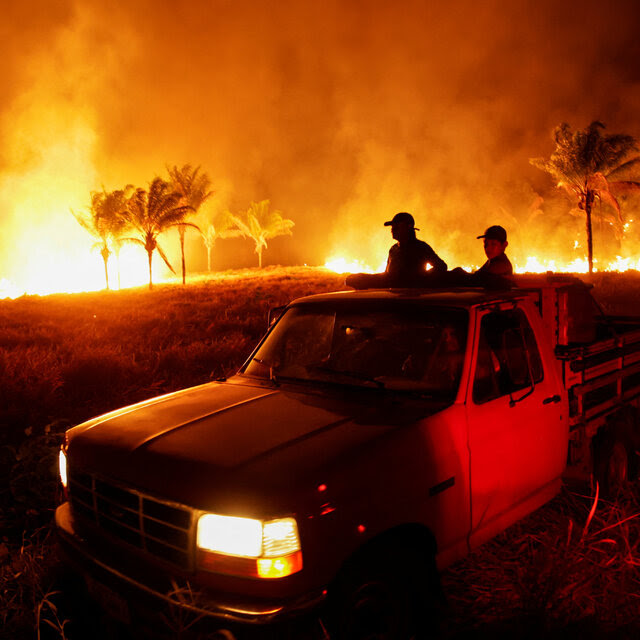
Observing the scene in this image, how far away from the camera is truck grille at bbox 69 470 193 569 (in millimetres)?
2363

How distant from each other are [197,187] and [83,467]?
2078 inches

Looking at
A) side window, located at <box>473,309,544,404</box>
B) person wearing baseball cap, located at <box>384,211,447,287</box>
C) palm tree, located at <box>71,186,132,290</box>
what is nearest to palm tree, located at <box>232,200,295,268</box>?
palm tree, located at <box>71,186,132,290</box>

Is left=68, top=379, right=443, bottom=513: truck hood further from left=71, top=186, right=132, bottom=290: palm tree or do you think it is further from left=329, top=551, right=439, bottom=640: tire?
left=71, top=186, right=132, bottom=290: palm tree

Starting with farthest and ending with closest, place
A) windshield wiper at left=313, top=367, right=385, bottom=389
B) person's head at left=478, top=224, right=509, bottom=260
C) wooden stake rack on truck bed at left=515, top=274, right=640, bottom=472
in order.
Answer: person's head at left=478, top=224, right=509, bottom=260, wooden stake rack on truck bed at left=515, top=274, right=640, bottom=472, windshield wiper at left=313, top=367, right=385, bottom=389

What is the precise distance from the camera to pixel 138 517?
8.34 ft

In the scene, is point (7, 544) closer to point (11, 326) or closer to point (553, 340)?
point (553, 340)

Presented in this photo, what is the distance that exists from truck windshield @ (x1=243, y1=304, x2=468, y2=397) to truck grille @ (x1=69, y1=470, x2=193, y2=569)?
4.22 ft

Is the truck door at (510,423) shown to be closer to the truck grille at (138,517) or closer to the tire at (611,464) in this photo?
the tire at (611,464)

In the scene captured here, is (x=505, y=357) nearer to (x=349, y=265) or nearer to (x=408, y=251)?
(x=408, y=251)

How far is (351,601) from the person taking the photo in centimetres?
237

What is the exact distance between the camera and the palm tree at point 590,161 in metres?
35.1

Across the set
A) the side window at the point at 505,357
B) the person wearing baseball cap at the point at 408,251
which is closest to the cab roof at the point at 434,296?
the side window at the point at 505,357

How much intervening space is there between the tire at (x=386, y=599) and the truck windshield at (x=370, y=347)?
0.94 m

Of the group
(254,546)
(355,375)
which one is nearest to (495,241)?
(355,375)
